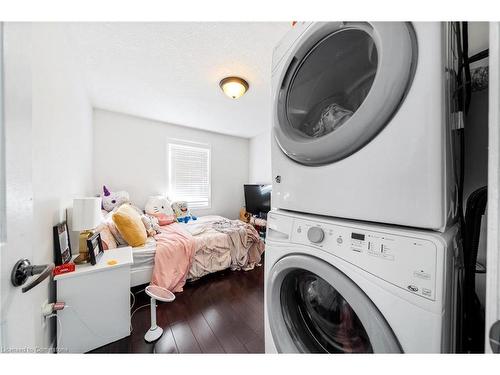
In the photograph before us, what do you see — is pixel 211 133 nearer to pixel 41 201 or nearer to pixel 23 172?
pixel 41 201

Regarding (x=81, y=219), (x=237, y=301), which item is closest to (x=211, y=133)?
(x=81, y=219)

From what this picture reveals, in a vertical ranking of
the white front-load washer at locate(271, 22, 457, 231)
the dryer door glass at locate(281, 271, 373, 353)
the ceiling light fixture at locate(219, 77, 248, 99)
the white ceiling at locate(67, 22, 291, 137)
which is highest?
the white ceiling at locate(67, 22, 291, 137)

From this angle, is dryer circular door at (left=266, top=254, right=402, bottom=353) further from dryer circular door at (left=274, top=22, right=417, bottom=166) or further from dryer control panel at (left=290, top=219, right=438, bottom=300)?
dryer circular door at (left=274, top=22, right=417, bottom=166)

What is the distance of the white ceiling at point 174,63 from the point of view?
1230 mm

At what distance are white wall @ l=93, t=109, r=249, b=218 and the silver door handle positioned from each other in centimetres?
264

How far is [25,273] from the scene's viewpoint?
18.7 inches

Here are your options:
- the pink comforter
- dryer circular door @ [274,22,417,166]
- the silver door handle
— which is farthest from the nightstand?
dryer circular door @ [274,22,417,166]

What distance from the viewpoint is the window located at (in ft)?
10.4

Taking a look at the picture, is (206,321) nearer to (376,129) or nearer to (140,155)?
(376,129)

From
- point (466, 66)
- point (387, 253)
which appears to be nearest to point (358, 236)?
point (387, 253)

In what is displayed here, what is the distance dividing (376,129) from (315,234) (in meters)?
0.36

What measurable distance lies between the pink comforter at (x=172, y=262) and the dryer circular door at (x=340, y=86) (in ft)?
5.29
